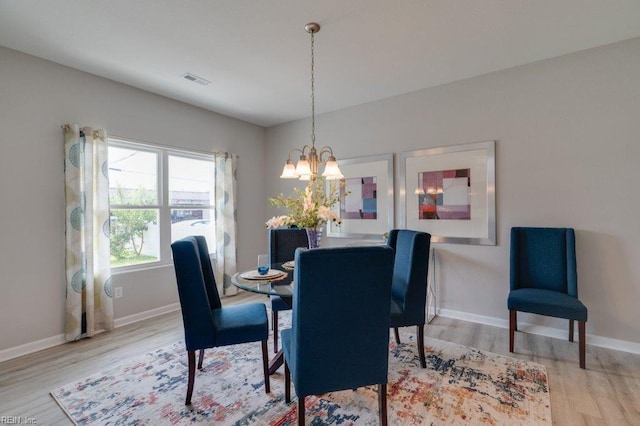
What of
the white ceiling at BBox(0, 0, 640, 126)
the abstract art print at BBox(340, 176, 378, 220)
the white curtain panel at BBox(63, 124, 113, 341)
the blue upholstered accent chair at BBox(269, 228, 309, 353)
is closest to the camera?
the white ceiling at BBox(0, 0, 640, 126)

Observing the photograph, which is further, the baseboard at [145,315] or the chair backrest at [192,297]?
the baseboard at [145,315]

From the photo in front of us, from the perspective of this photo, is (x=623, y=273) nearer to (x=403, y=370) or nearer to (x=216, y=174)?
(x=403, y=370)

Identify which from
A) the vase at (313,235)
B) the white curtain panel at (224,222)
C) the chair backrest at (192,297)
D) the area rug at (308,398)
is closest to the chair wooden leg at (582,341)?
the area rug at (308,398)

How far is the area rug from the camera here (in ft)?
5.83

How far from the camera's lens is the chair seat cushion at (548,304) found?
2.28 metres

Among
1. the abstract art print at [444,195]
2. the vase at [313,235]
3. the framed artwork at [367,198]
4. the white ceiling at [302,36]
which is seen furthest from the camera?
the framed artwork at [367,198]

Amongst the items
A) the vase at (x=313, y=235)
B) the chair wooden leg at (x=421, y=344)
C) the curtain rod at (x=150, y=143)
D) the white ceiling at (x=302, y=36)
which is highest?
the white ceiling at (x=302, y=36)

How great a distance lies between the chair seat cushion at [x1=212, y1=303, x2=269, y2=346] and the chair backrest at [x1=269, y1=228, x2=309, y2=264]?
94 cm

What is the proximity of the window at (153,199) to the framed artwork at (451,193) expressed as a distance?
9.34 ft

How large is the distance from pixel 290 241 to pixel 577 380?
2574 mm

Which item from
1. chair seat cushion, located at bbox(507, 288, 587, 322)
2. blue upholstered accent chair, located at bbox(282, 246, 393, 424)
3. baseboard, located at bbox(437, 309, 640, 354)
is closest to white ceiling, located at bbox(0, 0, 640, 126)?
blue upholstered accent chair, located at bbox(282, 246, 393, 424)

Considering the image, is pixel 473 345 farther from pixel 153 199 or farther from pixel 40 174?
pixel 40 174

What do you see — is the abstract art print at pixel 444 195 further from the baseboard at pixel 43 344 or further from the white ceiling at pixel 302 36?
the baseboard at pixel 43 344

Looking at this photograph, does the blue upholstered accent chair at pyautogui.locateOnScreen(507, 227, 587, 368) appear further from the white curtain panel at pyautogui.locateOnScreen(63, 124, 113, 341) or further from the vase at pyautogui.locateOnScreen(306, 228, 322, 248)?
the white curtain panel at pyautogui.locateOnScreen(63, 124, 113, 341)
